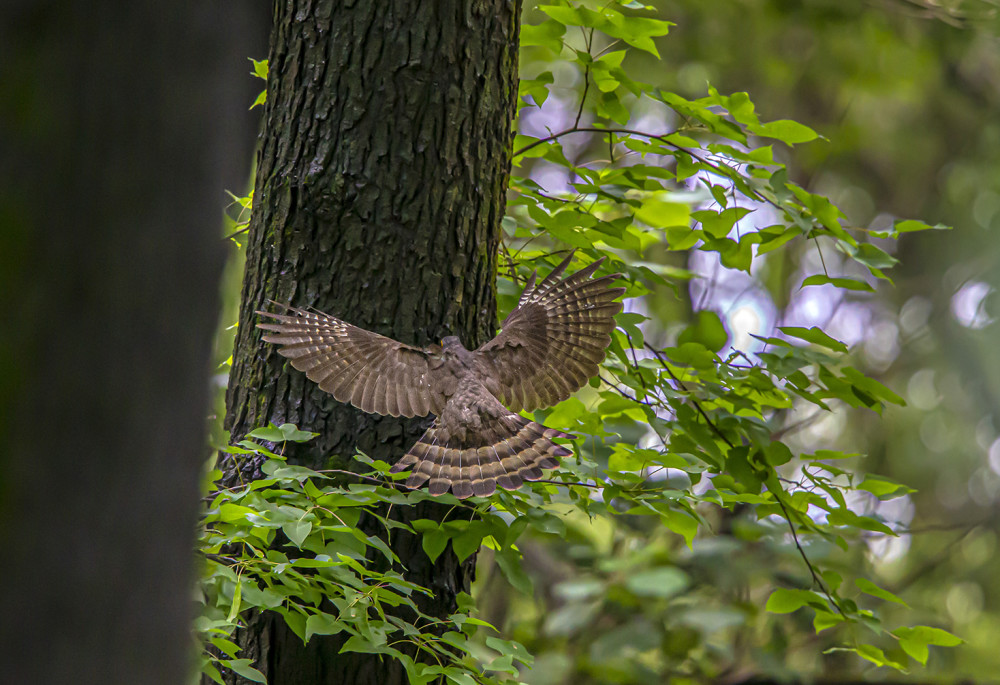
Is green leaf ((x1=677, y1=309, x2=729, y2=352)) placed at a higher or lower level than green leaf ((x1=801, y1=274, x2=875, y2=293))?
lower

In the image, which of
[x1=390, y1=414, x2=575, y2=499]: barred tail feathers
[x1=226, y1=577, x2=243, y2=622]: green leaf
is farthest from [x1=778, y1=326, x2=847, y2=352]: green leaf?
[x1=226, y1=577, x2=243, y2=622]: green leaf

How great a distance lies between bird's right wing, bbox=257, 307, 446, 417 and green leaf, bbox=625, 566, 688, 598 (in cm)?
296

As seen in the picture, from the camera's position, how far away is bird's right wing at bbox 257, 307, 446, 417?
7.07 ft

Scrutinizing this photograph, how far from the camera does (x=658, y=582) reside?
4777 millimetres

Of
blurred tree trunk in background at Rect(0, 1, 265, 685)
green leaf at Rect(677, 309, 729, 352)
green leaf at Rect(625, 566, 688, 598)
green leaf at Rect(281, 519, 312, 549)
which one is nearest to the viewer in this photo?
blurred tree trunk in background at Rect(0, 1, 265, 685)

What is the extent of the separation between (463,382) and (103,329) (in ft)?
5.01

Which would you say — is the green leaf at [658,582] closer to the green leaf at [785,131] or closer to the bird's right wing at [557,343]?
the bird's right wing at [557,343]

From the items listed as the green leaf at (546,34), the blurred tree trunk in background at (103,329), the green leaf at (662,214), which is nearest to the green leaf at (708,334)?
the green leaf at (662,214)

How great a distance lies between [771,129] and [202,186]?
2051 mm

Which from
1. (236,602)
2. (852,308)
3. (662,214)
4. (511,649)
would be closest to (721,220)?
(662,214)

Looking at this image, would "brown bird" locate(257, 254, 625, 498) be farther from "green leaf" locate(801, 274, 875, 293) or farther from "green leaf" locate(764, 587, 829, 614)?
"green leaf" locate(764, 587, 829, 614)

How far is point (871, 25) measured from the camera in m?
6.04

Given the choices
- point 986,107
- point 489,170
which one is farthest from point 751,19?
point 489,170

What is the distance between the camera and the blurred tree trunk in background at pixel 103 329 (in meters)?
0.63
